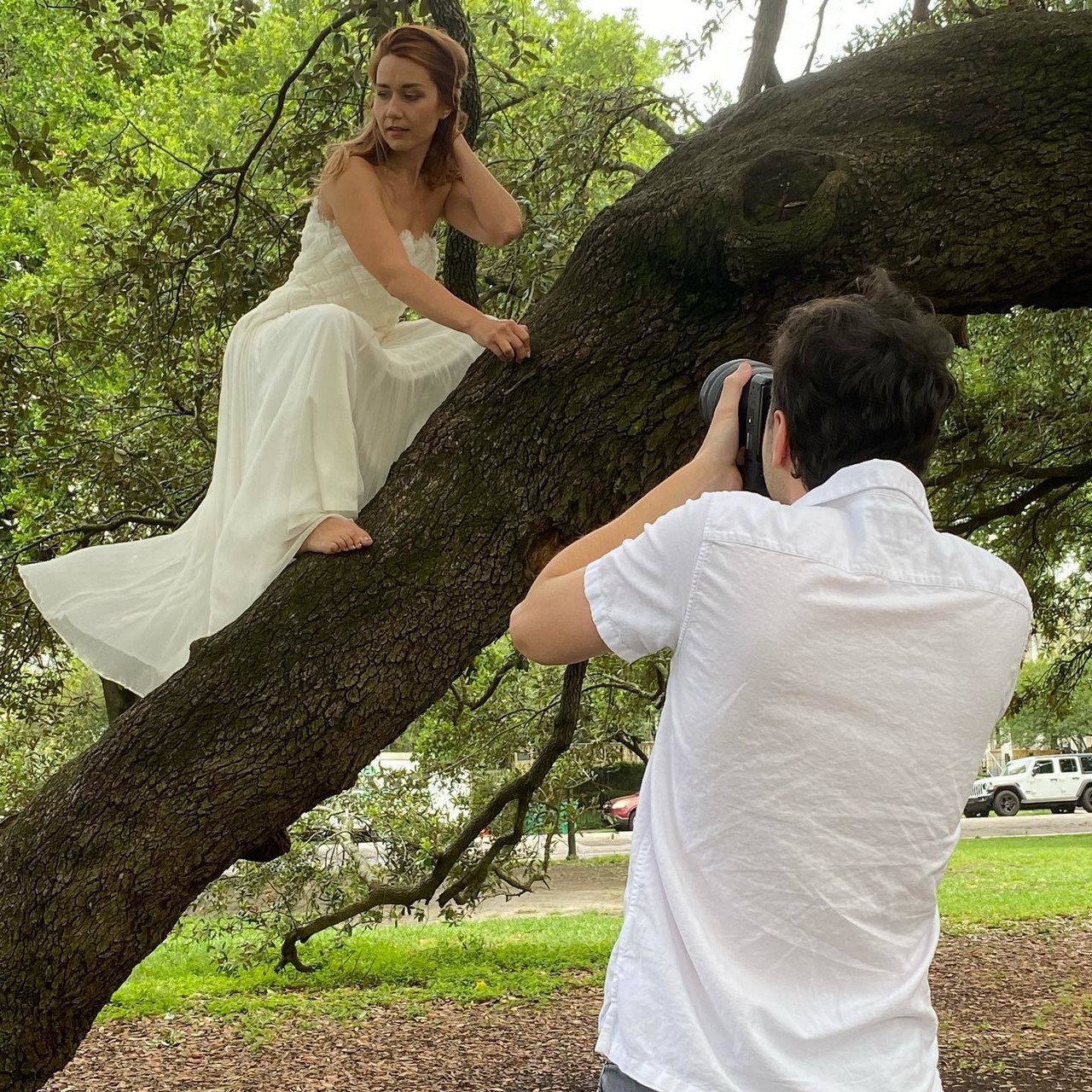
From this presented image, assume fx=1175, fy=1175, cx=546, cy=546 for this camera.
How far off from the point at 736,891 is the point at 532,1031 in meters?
6.89

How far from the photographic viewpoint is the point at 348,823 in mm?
8852

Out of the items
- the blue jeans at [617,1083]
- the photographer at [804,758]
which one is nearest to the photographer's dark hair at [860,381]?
the photographer at [804,758]

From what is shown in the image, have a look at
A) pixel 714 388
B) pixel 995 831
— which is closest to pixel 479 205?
pixel 714 388

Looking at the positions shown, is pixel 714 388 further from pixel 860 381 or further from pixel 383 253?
pixel 383 253

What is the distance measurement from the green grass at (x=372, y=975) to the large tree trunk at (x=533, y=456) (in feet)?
19.5

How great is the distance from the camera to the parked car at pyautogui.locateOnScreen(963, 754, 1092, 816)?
28.9 m

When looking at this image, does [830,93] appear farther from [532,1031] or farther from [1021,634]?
[532,1031]

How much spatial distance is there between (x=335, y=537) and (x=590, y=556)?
139cm

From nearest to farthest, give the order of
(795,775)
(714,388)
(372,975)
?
(795,775) < (714,388) < (372,975)

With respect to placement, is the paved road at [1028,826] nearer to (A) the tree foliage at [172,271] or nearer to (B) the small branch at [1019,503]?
(B) the small branch at [1019,503]

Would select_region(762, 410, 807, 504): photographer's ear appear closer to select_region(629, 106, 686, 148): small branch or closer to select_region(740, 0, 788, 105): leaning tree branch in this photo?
select_region(740, 0, 788, 105): leaning tree branch

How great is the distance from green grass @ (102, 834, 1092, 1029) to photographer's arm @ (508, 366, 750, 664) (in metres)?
7.23

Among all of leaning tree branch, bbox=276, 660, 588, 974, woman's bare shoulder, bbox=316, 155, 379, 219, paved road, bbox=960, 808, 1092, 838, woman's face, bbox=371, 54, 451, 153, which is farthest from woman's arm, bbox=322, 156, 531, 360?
paved road, bbox=960, 808, 1092, 838

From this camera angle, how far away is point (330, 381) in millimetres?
3045
